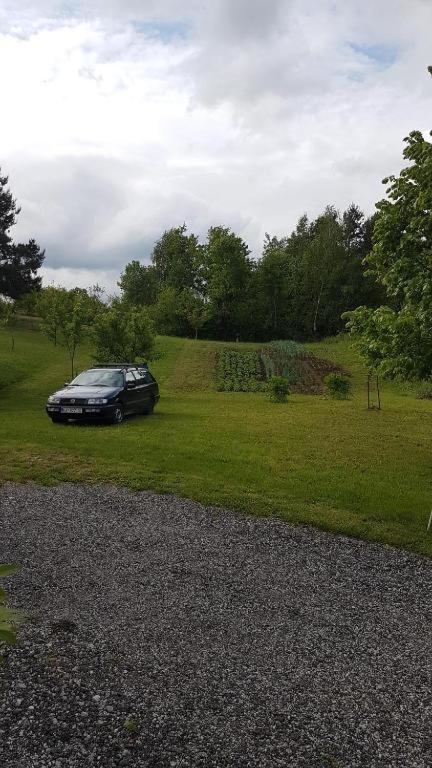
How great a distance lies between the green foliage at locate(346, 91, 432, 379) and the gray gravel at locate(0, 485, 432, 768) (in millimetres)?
3694

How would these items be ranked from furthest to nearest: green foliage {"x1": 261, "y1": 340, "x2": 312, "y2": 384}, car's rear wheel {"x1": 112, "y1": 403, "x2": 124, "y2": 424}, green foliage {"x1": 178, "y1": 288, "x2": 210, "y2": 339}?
green foliage {"x1": 178, "y1": 288, "x2": 210, "y2": 339} < green foliage {"x1": 261, "y1": 340, "x2": 312, "y2": 384} < car's rear wheel {"x1": 112, "y1": 403, "x2": 124, "y2": 424}

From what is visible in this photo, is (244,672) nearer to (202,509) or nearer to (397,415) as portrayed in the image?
(202,509)

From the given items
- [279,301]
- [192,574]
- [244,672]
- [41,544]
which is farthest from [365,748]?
[279,301]

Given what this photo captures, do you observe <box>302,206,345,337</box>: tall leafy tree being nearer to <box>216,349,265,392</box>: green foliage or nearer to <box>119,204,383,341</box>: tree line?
<box>119,204,383,341</box>: tree line

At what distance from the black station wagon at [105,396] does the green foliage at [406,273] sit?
26.4 ft

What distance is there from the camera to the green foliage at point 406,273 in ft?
27.6

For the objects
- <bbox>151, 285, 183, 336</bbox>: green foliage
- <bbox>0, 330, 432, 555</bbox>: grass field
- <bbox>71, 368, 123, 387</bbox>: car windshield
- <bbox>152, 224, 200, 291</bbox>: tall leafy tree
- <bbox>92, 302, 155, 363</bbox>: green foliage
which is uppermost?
<bbox>152, 224, 200, 291</bbox>: tall leafy tree

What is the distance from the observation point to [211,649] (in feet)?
14.7

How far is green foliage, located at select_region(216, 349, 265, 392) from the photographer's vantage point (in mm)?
29994

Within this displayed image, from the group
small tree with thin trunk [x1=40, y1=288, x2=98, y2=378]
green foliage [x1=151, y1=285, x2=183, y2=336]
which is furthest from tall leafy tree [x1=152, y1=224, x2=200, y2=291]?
small tree with thin trunk [x1=40, y1=288, x2=98, y2=378]

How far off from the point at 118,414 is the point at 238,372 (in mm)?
19148

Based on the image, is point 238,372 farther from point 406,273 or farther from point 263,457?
point 406,273

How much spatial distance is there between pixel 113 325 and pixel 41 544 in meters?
18.7

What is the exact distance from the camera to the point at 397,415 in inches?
819
